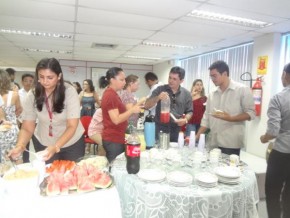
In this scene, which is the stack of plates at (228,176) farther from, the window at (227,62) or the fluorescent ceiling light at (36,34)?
the fluorescent ceiling light at (36,34)

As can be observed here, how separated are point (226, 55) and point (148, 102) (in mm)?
3575

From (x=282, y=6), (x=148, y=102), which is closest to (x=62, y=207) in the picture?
(x=148, y=102)

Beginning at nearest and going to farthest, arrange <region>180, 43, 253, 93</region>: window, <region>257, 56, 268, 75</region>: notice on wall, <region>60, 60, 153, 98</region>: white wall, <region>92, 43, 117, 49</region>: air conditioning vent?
<region>257, 56, 268, 75</region>: notice on wall < <region>180, 43, 253, 93</region>: window < <region>92, 43, 117, 49</region>: air conditioning vent < <region>60, 60, 153, 98</region>: white wall

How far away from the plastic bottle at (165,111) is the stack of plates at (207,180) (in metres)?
0.90

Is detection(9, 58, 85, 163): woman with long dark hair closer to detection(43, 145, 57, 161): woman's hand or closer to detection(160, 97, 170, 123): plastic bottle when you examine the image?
detection(43, 145, 57, 161): woman's hand

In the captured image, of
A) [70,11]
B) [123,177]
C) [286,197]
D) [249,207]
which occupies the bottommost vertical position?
[286,197]

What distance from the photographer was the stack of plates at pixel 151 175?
1.37 meters

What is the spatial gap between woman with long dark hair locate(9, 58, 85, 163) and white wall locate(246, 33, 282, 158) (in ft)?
11.6

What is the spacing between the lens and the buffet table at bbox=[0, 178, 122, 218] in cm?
102

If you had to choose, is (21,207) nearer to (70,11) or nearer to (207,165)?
(207,165)

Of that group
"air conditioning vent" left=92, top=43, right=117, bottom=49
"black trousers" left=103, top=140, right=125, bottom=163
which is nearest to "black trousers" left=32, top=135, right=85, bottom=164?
"black trousers" left=103, top=140, right=125, bottom=163

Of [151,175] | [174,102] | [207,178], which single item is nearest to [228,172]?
[207,178]

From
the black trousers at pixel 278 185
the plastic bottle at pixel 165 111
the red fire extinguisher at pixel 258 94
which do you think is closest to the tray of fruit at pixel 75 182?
the plastic bottle at pixel 165 111

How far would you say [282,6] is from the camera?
2725 mm
